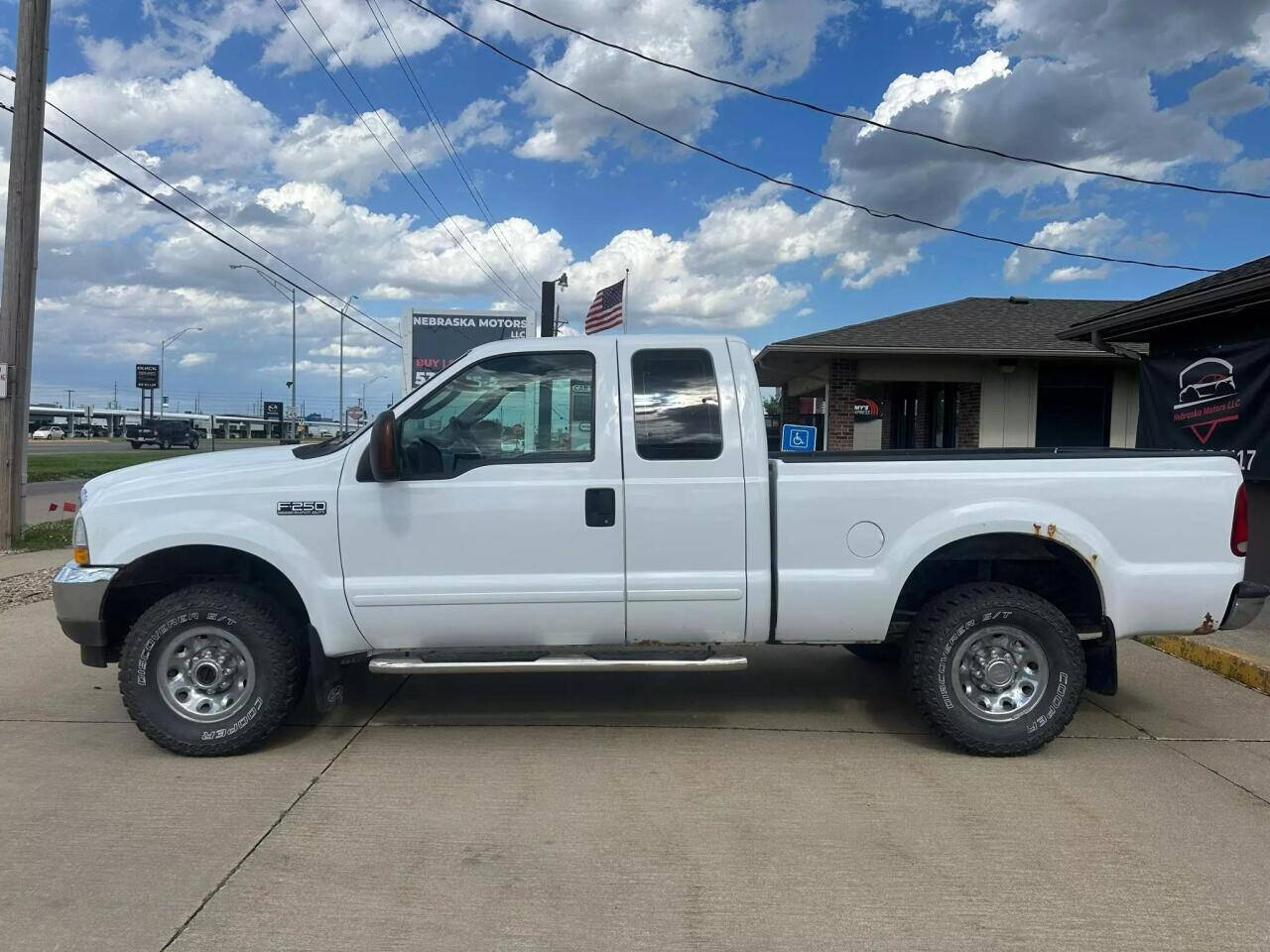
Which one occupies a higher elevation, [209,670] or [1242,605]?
[1242,605]

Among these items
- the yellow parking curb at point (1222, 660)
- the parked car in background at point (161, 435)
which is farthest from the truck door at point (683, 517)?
the parked car in background at point (161, 435)

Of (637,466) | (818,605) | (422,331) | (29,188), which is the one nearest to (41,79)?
(29,188)

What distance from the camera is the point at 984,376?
Answer: 15688 mm

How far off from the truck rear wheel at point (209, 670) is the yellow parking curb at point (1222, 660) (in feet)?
A: 16.2

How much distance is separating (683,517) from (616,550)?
36 cm

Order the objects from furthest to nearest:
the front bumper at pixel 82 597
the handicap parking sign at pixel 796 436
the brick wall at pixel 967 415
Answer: the brick wall at pixel 967 415 < the handicap parking sign at pixel 796 436 < the front bumper at pixel 82 597

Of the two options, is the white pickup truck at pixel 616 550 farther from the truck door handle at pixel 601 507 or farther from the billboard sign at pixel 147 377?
the billboard sign at pixel 147 377

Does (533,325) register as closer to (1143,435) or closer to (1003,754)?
(1143,435)

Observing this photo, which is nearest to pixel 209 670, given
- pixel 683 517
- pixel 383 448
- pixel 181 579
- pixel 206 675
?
pixel 206 675

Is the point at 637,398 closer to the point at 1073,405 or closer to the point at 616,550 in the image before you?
the point at 616,550

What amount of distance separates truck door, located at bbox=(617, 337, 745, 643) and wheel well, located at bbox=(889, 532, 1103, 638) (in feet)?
3.15

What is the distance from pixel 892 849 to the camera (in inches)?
144

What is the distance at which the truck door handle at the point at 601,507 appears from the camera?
445 centimetres

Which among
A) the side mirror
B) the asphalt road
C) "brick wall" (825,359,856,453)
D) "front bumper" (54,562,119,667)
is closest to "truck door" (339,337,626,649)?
the side mirror
